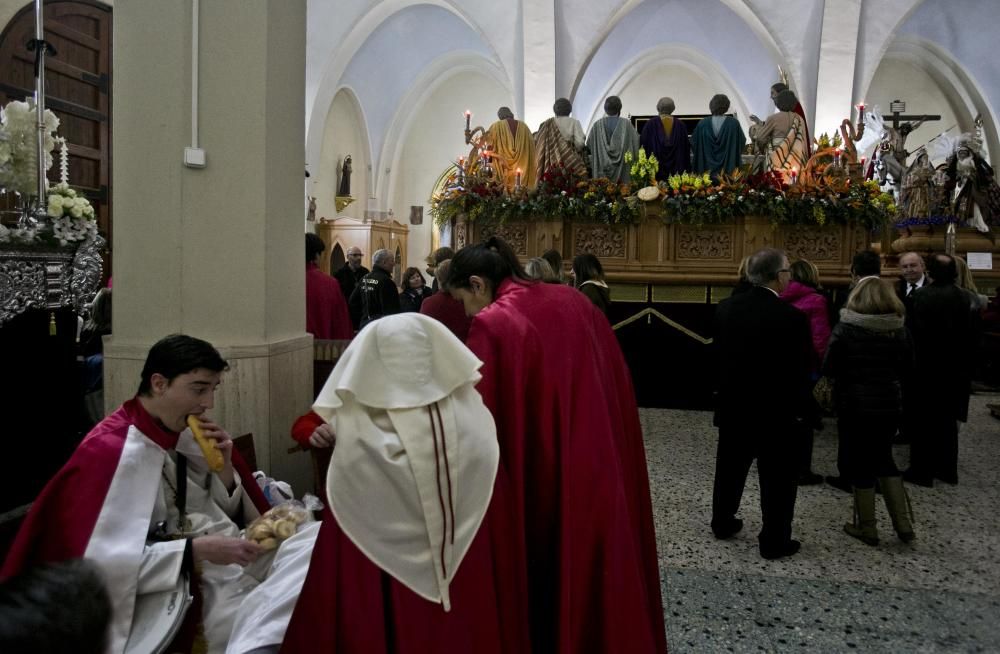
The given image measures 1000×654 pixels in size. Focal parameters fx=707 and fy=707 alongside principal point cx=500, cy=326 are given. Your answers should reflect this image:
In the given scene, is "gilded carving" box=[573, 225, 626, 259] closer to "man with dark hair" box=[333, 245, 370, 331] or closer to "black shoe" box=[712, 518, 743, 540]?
"man with dark hair" box=[333, 245, 370, 331]

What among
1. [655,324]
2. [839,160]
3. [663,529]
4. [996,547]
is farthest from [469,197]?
[996,547]

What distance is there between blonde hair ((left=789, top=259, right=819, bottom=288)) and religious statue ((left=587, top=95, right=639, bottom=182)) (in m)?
3.40

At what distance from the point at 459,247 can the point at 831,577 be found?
254 inches

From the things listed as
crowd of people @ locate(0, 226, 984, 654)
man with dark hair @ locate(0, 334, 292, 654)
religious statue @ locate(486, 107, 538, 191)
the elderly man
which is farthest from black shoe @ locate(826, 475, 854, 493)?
religious statue @ locate(486, 107, 538, 191)

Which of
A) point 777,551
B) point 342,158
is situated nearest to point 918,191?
point 777,551

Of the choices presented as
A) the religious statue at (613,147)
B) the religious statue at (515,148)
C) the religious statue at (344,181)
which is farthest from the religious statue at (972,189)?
the religious statue at (344,181)

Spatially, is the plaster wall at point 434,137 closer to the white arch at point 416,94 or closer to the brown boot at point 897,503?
the white arch at point 416,94

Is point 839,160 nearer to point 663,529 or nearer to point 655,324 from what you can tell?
point 655,324

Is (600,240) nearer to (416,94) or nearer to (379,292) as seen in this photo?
(379,292)

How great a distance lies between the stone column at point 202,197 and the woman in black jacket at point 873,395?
126 inches

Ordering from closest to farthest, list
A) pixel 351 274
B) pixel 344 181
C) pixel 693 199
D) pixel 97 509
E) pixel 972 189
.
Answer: pixel 97 509 → pixel 693 199 → pixel 351 274 → pixel 972 189 → pixel 344 181

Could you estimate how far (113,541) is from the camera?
1967 millimetres

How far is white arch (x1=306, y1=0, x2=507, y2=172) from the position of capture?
1512 cm

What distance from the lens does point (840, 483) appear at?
5.15m
